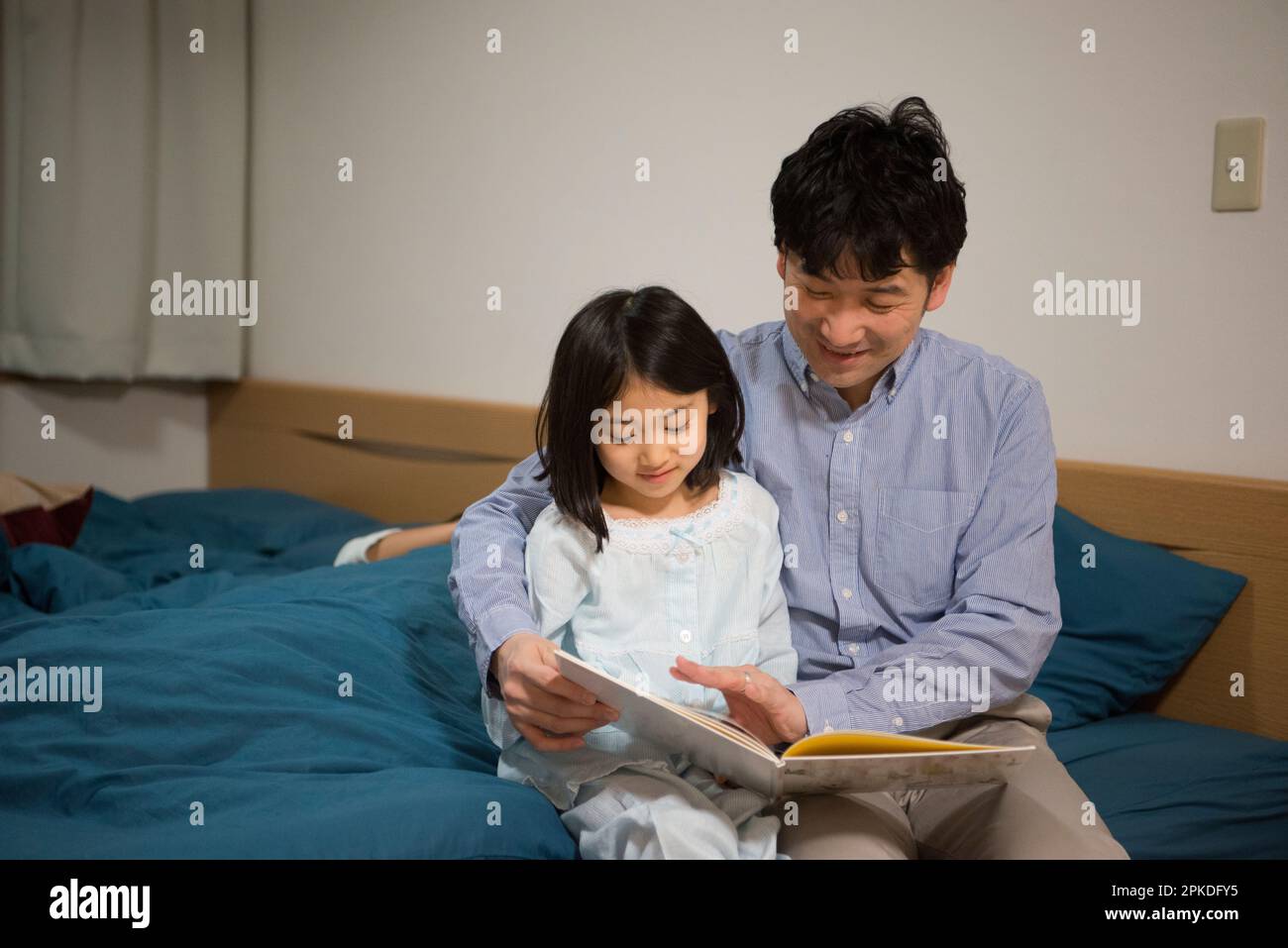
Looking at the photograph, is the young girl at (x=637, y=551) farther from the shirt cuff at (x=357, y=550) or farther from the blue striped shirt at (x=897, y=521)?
the shirt cuff at (x=357, y=550)

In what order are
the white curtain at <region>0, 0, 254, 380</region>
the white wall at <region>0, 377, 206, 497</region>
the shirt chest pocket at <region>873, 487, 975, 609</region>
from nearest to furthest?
the shirt chest pocket at <region>873, 487, 975, 609</region> → the white curtain at <region>0, 0, 254, 380</region> → the white wall at <region>0, 377, 206, 497</region>

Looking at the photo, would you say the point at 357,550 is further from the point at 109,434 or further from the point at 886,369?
the point at 109,434

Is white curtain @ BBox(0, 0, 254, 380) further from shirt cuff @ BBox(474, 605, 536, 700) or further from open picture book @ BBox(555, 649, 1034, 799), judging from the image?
open picture book @ BBox(555, 649, 1034, 799)

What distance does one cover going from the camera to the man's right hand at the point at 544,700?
1.14 metres

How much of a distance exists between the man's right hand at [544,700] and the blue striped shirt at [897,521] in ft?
0.23

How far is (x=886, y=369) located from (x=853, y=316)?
13 cm

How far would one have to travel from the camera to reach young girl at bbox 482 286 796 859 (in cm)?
125

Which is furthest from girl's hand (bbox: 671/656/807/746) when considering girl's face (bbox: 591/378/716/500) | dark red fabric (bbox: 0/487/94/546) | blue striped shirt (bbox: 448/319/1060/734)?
dark red fabric (bbox: 0/487/94/546)

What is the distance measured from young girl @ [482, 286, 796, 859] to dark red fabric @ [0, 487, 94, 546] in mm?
1470

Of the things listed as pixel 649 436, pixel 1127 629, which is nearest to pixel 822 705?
pixel 649 436

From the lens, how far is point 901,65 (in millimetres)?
2039

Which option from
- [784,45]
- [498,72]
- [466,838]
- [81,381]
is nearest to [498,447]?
[498,72]

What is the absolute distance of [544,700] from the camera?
1159 millimetres

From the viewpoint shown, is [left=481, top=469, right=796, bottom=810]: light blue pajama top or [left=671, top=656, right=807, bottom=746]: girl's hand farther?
[left=481, top=469, right=796, bottom=810]: light blue pajama top
